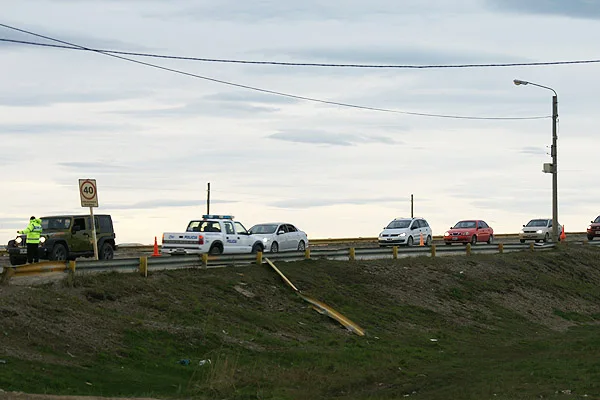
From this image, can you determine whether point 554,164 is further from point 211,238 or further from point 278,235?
point 211,238

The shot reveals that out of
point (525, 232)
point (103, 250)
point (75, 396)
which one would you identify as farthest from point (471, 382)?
point (525, 232)

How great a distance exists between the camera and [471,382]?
18.6 meters

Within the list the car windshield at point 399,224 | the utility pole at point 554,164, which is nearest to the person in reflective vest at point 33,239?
the car windshield at point 399,224

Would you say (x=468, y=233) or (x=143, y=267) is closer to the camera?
(x=143, y=267)

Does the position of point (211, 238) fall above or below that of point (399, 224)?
below

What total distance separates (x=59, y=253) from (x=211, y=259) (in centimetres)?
624

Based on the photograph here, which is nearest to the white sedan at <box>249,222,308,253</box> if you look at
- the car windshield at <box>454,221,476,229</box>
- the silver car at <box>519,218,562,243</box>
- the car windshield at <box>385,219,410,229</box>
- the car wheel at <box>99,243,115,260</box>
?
the car wheel at <box>99,243,115,260</box>

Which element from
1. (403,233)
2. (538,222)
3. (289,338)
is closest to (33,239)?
(289,338)

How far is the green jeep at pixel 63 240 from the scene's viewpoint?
31969mm

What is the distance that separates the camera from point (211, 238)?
35031 millimetres

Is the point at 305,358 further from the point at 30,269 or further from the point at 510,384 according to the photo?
the point at 30,269

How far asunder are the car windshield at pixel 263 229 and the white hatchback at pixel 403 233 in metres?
11.2

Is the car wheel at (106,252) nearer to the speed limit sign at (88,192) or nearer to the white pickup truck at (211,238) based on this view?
the white pickup truck at (211,238)

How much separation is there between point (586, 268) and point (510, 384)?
3223cm
